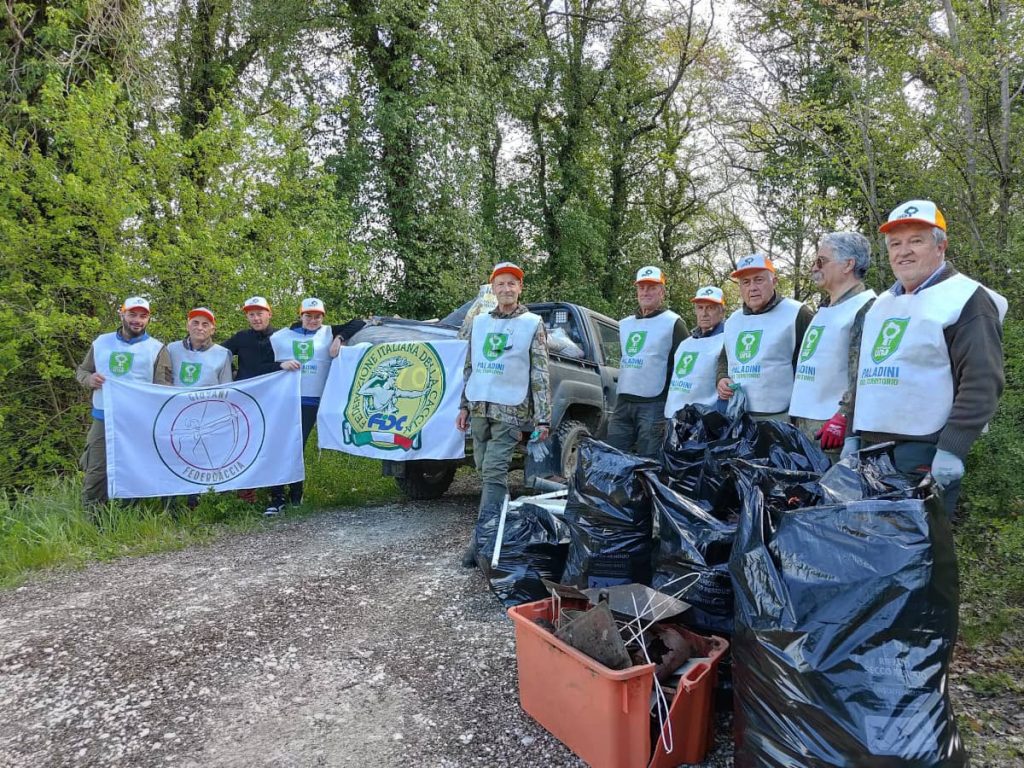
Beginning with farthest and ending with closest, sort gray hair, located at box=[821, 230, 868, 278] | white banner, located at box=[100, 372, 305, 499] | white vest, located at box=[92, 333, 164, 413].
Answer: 1. white vest, located at box=[92, 333, 164, 413]
2. white banner, located at box=[100, 372, 305, 499]
3. gray hair, located at box=[821, 230, 868, 278]

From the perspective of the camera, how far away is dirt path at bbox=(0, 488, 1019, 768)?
240 cm

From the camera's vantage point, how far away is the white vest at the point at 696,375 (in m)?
4.06

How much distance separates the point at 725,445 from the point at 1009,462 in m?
1.82

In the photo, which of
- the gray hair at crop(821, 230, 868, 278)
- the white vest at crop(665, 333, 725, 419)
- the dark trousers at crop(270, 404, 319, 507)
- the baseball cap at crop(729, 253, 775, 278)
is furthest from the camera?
the dark trousers at crop(270, 404, 319, 507)

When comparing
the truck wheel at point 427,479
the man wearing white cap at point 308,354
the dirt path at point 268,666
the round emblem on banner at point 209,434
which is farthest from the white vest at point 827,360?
the round emblem on banner at point 209,434

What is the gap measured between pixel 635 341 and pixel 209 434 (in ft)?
12.1

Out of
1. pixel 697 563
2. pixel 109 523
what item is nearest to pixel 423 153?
pixel 109 523

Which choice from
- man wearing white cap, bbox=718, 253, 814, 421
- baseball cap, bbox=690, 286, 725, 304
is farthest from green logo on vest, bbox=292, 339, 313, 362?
man wearing white cap, bbox=718, 253, 814, 421

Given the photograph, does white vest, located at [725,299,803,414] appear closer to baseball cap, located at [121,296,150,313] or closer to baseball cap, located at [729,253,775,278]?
baseball cap, located at [729,253,775,278]

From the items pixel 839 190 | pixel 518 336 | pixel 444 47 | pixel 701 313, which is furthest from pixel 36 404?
pixel 839 190

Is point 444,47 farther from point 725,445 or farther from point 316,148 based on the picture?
point 725,445

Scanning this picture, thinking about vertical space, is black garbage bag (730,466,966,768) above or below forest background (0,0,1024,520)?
below

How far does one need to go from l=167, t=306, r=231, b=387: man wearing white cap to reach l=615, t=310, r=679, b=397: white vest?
3.56m

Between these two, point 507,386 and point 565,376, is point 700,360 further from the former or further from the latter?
point 565,376
